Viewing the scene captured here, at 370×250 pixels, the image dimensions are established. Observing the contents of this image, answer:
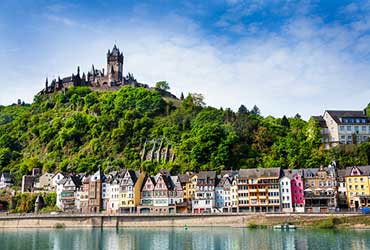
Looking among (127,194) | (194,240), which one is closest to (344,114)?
(127,194)

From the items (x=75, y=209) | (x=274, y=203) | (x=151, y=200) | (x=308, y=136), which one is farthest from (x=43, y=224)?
(x=308, y=136)

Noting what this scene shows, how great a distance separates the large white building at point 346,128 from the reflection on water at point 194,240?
35766mm

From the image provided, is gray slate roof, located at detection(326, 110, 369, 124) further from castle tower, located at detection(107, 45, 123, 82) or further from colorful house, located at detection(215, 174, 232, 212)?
castle tower, located at detection(107, 45, 123, 82)

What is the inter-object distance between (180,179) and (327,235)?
111 feet

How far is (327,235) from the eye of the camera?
4966 centimetres

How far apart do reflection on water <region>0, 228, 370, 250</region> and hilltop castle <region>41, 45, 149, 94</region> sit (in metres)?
87.9

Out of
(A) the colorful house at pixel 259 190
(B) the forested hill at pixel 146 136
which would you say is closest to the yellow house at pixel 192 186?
(B) the forested hill at pixel 146 136

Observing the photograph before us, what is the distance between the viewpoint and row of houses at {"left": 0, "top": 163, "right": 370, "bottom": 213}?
6850 centimetres

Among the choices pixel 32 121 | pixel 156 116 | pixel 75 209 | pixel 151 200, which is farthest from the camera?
pixel 32 121

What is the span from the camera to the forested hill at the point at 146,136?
8456 cm

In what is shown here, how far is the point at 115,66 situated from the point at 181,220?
93.4 m

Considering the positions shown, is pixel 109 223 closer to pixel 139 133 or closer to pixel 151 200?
pixel 151 200

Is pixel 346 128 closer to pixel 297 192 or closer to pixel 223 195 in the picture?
pixel 297 192

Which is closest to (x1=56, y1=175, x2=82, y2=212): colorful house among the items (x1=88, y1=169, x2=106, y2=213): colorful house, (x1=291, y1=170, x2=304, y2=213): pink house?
(x1=88, y1=169, x2=106, y2=213): colorful house
